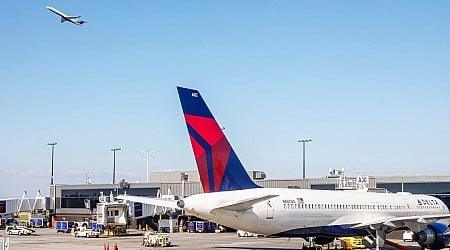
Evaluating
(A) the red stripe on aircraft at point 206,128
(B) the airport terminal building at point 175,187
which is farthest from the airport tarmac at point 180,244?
(B) the airport terminal building at point 175,187

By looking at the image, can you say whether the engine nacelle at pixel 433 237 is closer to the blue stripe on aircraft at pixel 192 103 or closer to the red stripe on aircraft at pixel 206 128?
the red stripe on aircraft at pixel 206 128

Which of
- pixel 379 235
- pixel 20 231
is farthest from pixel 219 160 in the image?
pixel 20 231

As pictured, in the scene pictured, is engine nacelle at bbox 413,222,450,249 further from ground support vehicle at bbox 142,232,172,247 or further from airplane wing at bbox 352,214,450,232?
ground support vehicle at bbox 142,232,172,247

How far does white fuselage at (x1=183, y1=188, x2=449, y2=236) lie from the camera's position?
33.9 metres

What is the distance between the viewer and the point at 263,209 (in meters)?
35.5

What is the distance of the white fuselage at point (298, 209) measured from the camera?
33.9 m

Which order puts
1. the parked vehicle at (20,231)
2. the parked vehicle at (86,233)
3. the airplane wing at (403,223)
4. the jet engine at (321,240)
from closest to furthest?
1. the airplane wing at (403,223)
2. the jet engine at (321,240)
3. the parked vehicle at (86,233)
4. the parked vehicle at (20,231)

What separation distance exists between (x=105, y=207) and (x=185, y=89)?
38589mm

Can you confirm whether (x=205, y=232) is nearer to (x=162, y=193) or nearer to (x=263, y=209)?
(x=162, y=193)

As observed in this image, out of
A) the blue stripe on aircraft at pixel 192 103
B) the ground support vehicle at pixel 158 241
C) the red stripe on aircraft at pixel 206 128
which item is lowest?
the ground support vehicle at pixel 158 241

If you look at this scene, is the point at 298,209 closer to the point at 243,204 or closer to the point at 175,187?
the point at 243,204

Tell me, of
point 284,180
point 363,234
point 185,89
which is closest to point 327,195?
point 363,234

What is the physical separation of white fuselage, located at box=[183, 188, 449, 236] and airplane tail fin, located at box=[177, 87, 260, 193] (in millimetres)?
829

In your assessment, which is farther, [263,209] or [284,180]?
[284,180]
